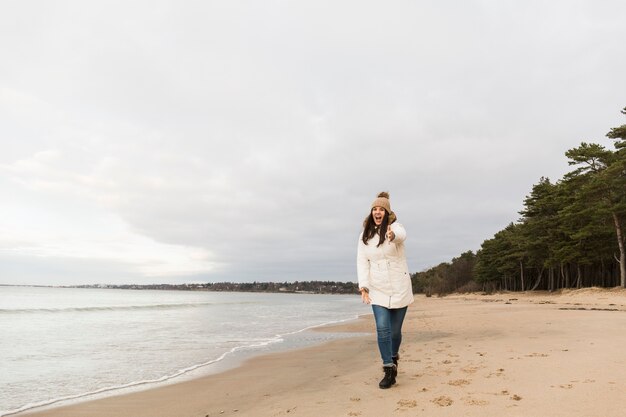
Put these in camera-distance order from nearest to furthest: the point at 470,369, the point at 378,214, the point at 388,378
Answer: the point at 388,378, the point at 378,214, the point at 470,369

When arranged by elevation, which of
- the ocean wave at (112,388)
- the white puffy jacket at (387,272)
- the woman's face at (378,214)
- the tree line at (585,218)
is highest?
the tree line at (585,218)

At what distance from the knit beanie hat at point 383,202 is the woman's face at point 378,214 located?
0.15 feet

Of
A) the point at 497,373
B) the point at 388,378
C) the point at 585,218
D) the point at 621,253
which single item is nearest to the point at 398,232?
the point at 388,378

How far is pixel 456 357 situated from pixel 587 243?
3417cm

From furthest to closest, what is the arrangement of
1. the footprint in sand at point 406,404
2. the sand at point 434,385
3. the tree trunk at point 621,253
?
the tree trunk at point 621,253 < the footprint in sand at point 406,404 < the sand at point 434,385

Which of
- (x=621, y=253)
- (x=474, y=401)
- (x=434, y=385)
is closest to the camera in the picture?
(x=474, y=401)

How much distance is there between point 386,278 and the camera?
17.0 feet

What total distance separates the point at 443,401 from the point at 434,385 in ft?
2.58

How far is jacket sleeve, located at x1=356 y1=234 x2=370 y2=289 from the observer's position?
5262 mm

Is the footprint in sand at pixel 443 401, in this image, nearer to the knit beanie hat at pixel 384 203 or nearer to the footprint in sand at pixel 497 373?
the footprint in sand at pixel 497 373

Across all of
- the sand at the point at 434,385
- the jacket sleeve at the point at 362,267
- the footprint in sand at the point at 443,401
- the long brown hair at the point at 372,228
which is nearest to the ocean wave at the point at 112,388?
the sand at the point at 434,385

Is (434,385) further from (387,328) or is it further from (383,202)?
(383,202)

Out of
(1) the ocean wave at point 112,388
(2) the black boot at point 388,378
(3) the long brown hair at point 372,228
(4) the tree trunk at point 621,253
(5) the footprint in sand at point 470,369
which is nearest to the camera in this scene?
(2) the black boot at point 388,378

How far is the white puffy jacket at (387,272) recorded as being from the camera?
5133 millimetres
